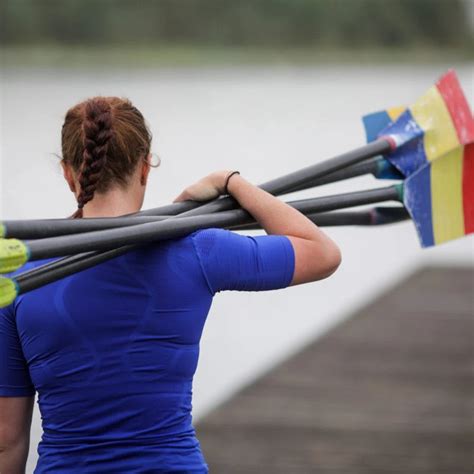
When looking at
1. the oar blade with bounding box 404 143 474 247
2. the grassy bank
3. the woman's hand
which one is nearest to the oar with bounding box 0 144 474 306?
the oar blade with bounding box 404 143 474 247

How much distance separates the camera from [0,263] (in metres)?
1.67

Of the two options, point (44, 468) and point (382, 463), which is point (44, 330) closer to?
point (44, 468)

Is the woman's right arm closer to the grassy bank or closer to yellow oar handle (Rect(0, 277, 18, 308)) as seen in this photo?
yellow oar handle (Rect(0, 277, 18, 308))

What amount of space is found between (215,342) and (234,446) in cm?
148

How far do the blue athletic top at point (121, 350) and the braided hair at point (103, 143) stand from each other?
0.38ft

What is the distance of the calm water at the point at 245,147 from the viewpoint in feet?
18.0

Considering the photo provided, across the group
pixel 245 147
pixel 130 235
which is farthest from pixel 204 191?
pixel 245 147

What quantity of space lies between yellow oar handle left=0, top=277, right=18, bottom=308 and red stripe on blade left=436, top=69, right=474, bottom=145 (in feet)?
4.56

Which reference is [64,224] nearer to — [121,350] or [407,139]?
[121,350]

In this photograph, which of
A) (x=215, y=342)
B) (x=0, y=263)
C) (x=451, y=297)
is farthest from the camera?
(x=451, y=297)

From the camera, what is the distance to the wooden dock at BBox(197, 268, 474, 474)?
3756 millimetres

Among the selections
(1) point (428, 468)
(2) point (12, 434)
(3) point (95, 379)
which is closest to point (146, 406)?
(3) point (95, 379)

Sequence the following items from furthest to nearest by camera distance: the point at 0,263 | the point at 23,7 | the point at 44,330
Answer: the point at 23,7 < the point at 44,330 < the point at 0,263

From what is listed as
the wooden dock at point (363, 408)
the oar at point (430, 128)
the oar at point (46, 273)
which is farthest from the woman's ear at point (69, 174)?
the wooden dock at point (363, 408)
